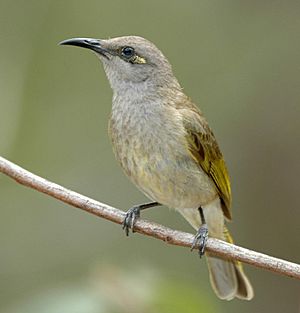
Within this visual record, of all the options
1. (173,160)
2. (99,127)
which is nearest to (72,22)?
(99,127)

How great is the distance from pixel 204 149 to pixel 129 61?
2.38 ft

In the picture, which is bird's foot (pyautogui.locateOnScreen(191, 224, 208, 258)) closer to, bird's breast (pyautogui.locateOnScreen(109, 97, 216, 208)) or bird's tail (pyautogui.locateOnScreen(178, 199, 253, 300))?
bird's breast (pyautogui.locateOnScreen(109, 97, 216, 208))

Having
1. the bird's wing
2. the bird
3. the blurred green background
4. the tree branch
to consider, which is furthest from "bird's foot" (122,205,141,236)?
the blurred green background

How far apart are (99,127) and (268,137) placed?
5.48 ft

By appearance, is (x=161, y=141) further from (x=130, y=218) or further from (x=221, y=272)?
(x=221, y=272)

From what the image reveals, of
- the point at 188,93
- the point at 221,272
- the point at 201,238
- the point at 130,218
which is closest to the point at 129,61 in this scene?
the point at 130,218

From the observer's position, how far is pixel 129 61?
19.5 feet

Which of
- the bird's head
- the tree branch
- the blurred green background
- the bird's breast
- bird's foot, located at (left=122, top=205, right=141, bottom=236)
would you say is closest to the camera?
the tree branch

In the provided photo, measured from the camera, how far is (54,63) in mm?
9219

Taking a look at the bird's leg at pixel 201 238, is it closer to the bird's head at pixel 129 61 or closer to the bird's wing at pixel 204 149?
the bird's wing at pixel 204 149

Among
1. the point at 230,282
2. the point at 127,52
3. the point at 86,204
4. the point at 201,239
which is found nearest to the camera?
the point at 86,204

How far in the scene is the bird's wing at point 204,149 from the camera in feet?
19.3

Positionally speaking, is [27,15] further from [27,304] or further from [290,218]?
[27,304]

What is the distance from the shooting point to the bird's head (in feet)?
19.2
